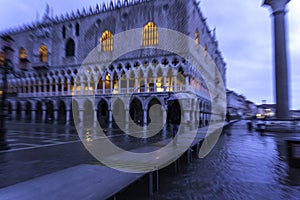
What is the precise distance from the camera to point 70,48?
4247 centimetres

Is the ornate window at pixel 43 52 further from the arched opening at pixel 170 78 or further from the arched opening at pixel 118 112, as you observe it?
the arched opening at pixel 170 78

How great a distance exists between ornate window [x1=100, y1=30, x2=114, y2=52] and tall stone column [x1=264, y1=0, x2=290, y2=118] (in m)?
25.2

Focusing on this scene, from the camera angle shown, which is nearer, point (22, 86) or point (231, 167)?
point (231, 167)

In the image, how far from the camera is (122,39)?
1425 inches

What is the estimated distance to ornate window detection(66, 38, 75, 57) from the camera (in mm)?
42000

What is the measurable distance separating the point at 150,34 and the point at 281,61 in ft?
65.1

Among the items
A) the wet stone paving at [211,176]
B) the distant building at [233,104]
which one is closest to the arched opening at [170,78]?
the wet stone paving at [211,176]

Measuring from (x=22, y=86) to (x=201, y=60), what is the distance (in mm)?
38044

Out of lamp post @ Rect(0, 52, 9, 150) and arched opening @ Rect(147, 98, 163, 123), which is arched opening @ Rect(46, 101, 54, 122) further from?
lamp post @ Rect(0, 52, 9, 150)

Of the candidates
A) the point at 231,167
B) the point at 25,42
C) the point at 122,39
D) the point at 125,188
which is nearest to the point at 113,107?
the point at 122,39

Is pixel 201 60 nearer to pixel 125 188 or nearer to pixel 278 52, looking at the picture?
pixel 278 52

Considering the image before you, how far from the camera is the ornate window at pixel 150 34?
3400 cm

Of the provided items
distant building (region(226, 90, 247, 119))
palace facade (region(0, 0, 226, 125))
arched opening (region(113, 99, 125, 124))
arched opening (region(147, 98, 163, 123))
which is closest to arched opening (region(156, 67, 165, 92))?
palace facade (region(0, 0, 226, 125))

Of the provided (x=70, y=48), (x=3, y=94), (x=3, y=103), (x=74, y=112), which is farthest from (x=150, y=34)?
(x=3, y=103)
